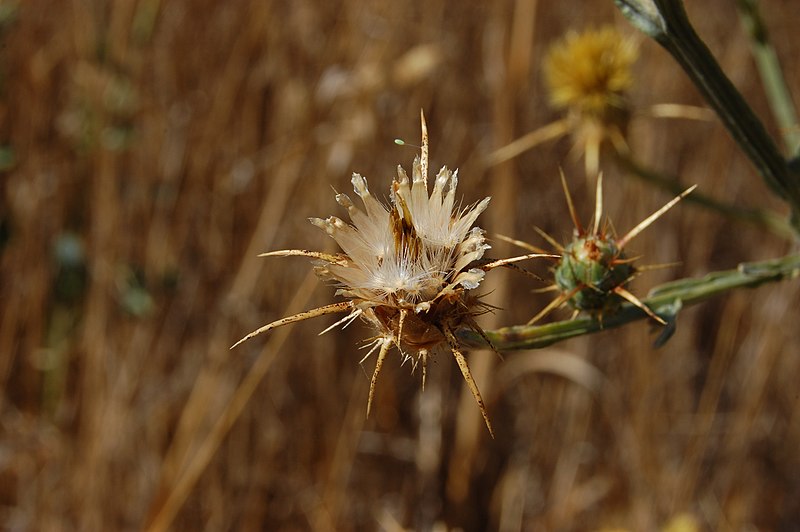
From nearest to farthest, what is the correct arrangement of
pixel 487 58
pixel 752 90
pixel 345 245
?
pixel 345 245, pixel 487 58, pixel 752 90

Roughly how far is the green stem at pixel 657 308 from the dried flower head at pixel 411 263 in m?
0.09

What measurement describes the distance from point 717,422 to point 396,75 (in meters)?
2.32

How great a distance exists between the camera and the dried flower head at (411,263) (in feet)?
2.82

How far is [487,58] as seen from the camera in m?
3.61

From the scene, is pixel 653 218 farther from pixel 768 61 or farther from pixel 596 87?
pixel 596 87

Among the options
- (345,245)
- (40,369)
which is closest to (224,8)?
(40,369)

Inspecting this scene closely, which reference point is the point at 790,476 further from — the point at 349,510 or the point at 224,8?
the point at 224,8

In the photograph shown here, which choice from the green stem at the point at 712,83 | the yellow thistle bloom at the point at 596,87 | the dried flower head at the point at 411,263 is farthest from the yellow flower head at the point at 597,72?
the dried flower head at the point at 411,263

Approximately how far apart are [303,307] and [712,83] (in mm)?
1651

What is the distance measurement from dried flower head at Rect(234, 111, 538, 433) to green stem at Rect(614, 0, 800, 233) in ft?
1.18

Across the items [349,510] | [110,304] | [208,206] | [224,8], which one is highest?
[224,8]

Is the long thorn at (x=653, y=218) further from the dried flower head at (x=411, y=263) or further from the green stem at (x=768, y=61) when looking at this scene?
the green stem at (x=768, y=61)

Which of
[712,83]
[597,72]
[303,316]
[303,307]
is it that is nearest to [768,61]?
[597,72]

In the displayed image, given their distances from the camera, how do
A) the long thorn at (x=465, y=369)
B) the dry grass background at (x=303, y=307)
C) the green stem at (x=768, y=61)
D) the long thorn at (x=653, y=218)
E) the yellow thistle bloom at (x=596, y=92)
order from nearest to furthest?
the long thorn at (x=465, y=369) < the long thorn at (x=653, y=218) < the green stem at (x=768, y=61) < the yellow thistle bloom at (x=596, y=92) < the dry grass background at (x=303, y=307)
